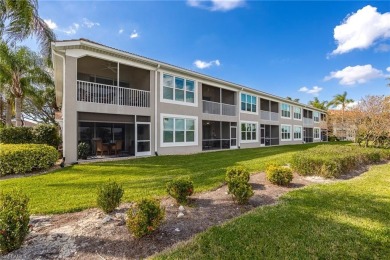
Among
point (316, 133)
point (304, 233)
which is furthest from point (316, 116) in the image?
point (304, 233)

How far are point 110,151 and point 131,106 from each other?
12.8ft

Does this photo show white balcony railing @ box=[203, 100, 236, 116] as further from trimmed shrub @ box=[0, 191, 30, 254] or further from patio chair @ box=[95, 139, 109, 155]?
trimmed shrub @ box=[0, 191, 30, 254]

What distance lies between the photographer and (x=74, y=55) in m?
11.2

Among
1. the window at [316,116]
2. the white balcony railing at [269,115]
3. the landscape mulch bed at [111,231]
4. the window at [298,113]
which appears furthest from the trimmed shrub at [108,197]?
the window at [316,116]

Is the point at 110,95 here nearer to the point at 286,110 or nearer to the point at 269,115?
the point at 269,115

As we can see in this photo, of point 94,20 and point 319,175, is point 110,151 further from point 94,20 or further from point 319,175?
point 319,175

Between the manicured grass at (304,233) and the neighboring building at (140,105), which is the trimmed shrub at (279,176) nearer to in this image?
the manicured grass at (304,233)

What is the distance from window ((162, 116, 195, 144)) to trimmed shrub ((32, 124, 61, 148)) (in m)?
7.47

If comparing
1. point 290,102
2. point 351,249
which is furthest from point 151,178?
point 290,102

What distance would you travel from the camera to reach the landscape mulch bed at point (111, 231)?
3.35 meters

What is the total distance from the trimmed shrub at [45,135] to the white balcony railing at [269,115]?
2091 cm

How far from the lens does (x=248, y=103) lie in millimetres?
23688

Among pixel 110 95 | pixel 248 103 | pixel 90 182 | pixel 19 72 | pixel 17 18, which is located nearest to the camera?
pixel 90 182

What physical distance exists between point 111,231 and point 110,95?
1061cm
